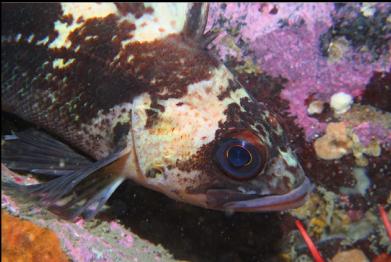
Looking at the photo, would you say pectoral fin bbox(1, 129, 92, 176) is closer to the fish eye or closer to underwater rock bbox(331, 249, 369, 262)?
the fish eye

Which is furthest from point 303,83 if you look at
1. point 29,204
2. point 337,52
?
point 29,204

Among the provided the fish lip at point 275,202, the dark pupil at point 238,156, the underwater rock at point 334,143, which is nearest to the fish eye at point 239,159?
the dark pupil at point 238,156

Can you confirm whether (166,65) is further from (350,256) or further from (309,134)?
(350,256)

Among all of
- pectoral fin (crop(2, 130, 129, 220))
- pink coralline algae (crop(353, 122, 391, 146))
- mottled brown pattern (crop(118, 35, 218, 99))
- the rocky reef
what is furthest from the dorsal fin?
pink coralline algae (crop(353, 122, 391, 146))

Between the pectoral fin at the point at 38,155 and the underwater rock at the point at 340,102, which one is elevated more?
the underwater rock at the point at 340,102

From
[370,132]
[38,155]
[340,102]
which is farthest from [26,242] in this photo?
[370,132]

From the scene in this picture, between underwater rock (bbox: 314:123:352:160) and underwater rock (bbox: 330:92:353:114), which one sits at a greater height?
underwater rock (bbox: 330:92:353:114)

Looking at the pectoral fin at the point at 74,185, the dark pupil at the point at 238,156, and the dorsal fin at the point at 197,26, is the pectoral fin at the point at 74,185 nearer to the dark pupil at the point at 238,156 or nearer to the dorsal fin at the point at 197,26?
the dark pupil at the point at 238,156
